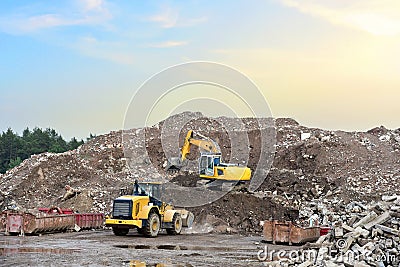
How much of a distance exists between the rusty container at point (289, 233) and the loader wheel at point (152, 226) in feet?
12.8

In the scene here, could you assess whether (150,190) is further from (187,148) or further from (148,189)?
(187,148)

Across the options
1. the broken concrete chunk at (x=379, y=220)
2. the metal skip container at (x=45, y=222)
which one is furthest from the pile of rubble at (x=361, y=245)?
the metal skip container at (x=45, y=222)

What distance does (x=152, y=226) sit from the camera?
19.9m

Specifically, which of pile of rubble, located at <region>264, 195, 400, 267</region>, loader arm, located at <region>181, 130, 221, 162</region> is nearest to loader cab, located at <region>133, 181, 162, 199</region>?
loader arm, located at <region>181, 130, 221, 162</region>

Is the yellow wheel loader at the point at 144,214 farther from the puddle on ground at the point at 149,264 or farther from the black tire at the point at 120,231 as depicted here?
the puddle on ground at the point at 149,264

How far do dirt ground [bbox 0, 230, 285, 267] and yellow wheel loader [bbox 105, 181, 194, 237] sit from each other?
0.37 meters

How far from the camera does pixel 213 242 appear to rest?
62.8 ft

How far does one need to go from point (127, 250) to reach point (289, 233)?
5.20 meters

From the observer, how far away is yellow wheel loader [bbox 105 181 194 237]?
19469 millimetres

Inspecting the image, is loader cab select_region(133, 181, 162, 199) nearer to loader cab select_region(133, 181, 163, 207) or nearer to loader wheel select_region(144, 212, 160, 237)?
loader cab select_region(133, 181, 163, 207)

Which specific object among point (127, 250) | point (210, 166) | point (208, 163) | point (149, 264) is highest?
point (208, 163)

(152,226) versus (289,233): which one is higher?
(152,226)

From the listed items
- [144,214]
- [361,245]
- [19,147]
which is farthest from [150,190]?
[19,147]

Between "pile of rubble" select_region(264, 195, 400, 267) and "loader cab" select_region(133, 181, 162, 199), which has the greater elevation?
"loader cab" select_region(133, 181, 162, 199)
